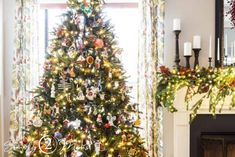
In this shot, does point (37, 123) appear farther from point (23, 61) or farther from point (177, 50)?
point (177, 50)

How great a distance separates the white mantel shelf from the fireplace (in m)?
0.06

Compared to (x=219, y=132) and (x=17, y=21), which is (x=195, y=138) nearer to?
(x=219, y=132)

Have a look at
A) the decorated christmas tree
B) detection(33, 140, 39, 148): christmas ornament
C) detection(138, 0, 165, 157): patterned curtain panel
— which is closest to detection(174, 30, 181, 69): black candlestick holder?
detection(138, 0, 165, 157): patterned curtain panel

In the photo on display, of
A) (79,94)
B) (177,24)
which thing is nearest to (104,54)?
(79,94)

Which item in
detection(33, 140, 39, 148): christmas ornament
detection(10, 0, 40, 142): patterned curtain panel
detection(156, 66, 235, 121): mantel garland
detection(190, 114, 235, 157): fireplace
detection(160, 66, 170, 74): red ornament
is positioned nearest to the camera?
detection(33, 140, 39, 148): christmas ornament

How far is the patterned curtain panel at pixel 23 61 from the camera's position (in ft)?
13.8

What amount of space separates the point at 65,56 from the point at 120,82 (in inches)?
22.8

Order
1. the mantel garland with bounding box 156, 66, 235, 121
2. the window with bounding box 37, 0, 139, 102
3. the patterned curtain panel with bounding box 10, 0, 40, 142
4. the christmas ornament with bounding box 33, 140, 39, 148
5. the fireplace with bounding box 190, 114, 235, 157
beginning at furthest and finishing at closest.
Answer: the window with bounding box 37, 0, 139, 102 → the patterned curtain panel with bounding box 10, 0, 40, 142 → the fireplace with bounding box 190, 114, 235, 157 → the mantel garland with bounding box 156, 66, 235, 121 → the christmas ornament with bounding box 33, 140, 39, 148

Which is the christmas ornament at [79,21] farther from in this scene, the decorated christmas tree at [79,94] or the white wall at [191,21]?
the white wall at [191,21]

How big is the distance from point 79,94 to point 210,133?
164 cm

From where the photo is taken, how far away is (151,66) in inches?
165

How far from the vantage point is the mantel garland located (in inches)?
148

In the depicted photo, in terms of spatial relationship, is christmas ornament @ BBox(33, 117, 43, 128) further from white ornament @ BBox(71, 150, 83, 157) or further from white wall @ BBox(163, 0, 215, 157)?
white wall @ BBox(163, 0, 215, 157)

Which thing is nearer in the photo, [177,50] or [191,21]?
[177,50]
